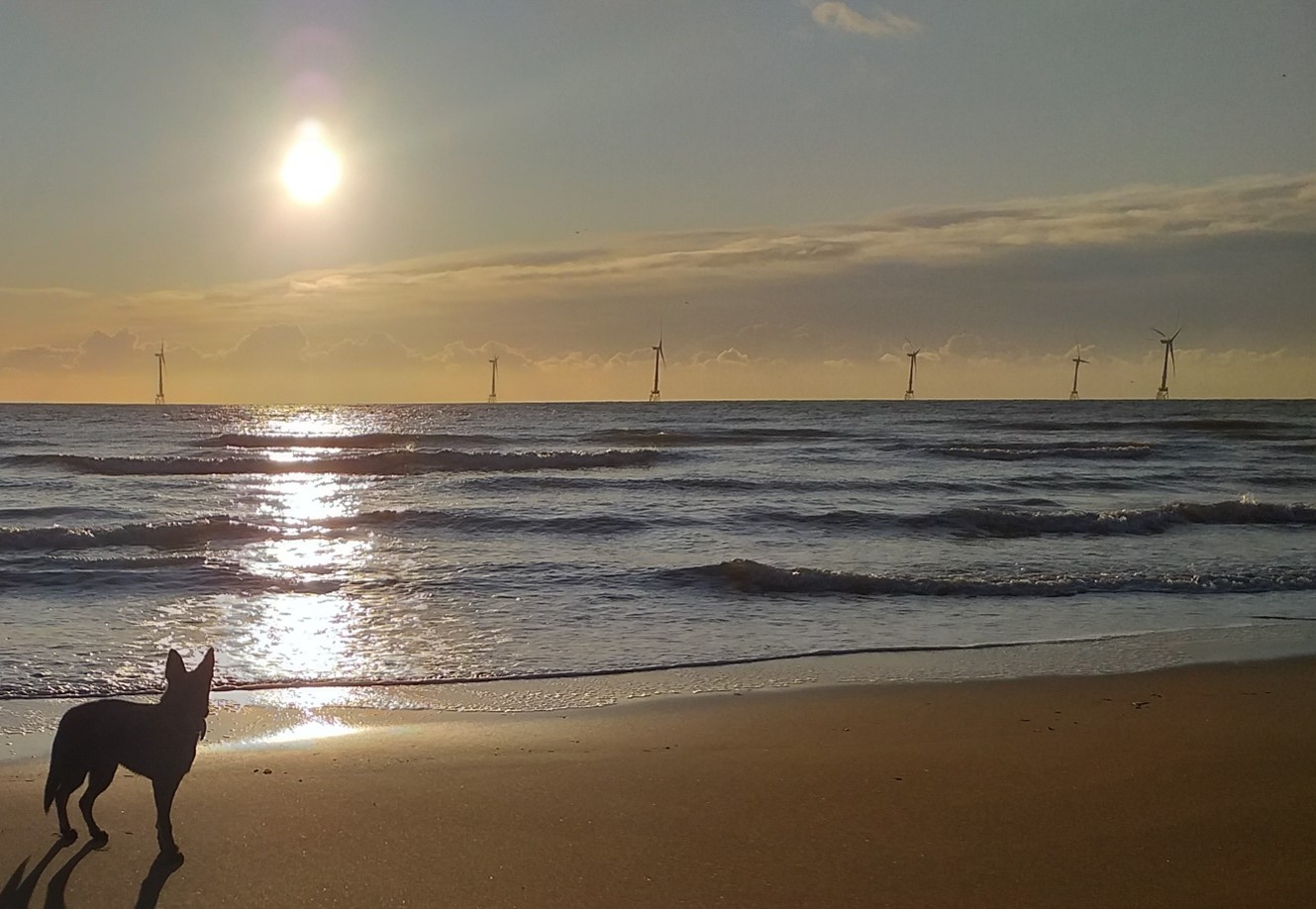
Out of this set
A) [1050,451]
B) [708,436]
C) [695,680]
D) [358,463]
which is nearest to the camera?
[695,680]

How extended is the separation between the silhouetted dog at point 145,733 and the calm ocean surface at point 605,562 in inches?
138

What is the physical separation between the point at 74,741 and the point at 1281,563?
539 inches

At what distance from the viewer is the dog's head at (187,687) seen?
4.06 meters

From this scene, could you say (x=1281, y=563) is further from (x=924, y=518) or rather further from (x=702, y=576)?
(x=702, y=576)

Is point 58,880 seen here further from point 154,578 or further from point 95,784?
point 154,578

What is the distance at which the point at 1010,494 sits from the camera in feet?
75.0

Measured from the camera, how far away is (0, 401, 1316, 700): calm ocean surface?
889 centimetres

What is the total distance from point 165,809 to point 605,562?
9.20 metres

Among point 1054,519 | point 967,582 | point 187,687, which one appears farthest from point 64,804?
point 1054,519

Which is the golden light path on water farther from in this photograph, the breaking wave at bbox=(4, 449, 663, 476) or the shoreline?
the breaking wave at bbox=(4, 449, 663, 476)

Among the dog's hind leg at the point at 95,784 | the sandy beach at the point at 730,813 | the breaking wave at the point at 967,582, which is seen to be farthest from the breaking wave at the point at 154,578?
the dog's hind leg at the point at 95,784

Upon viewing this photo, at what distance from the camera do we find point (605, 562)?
13.4 metres

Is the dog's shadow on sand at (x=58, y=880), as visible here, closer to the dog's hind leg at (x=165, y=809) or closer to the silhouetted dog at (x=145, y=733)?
the dog's hind leg at (x=165, y=809)

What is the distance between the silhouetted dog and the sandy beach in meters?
0.43
